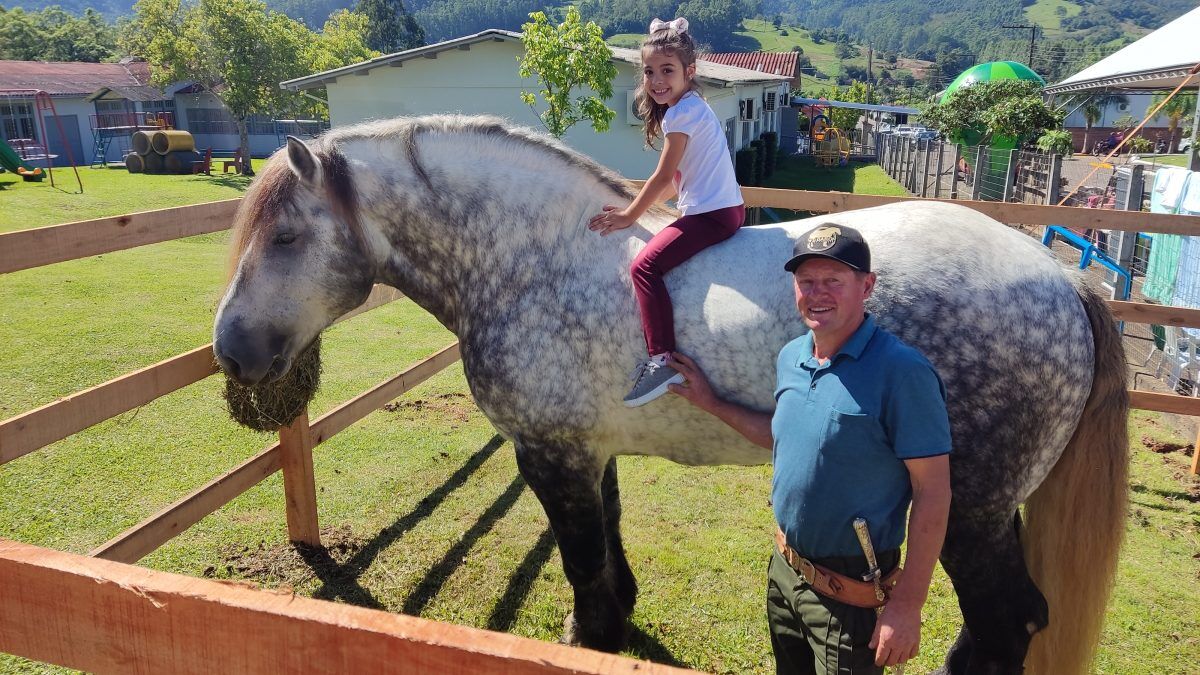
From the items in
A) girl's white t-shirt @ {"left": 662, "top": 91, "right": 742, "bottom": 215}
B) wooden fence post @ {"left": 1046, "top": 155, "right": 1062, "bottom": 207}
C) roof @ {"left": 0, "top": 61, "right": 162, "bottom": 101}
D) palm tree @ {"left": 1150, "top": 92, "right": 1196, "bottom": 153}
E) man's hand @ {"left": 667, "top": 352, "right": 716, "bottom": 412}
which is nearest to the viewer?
man's hand @ {"left": 667, "top": 352, "right": 716, "bottom": 412}

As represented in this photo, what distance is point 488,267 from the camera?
3191 mm

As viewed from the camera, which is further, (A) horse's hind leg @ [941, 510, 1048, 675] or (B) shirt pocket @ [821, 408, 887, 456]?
(A) horse's hind leg @ [941, 510, 1048, 675]

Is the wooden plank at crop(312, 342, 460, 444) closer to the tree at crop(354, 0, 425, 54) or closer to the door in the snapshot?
the door

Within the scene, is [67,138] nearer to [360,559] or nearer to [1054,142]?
[1054,142]

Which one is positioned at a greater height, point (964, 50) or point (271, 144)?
point (964, 50)

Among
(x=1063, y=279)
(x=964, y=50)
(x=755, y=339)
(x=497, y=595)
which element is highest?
(x=964, y=50)

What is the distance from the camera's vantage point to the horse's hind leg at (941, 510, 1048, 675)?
8.43 ft

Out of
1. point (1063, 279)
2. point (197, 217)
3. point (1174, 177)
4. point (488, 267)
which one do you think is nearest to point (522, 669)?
point (488, 267)

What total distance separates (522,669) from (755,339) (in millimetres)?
1911

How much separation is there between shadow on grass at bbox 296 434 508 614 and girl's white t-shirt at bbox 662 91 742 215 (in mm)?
2679

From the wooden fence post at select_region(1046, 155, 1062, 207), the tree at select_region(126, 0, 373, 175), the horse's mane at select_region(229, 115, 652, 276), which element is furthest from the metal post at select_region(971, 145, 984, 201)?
the tree at select_region(126, 0, 373, 175)

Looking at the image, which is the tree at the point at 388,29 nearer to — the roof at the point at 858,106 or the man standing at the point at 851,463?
the roof at the point at 858,106

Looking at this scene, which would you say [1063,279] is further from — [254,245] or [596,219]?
[254,245]

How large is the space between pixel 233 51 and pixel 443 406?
30.5 metres
